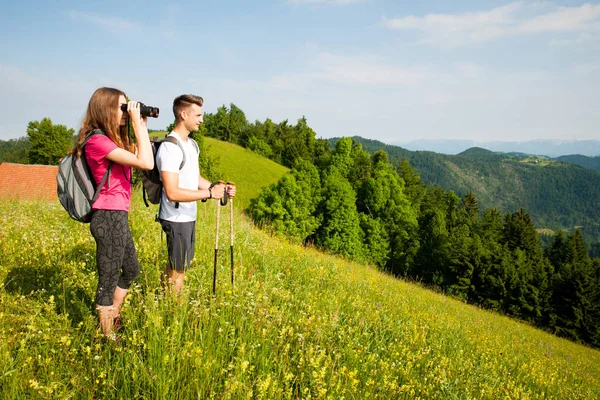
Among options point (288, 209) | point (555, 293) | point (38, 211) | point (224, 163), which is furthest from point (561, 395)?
point (224, 163)

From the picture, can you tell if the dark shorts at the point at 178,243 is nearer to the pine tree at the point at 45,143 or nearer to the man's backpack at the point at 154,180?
the man's backpack at the point at 154,180

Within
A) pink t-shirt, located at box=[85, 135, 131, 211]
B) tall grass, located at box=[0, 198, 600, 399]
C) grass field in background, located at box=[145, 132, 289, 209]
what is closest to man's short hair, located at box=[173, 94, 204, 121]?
pink t-shirt, located at box=[85, 135, 131, 211]

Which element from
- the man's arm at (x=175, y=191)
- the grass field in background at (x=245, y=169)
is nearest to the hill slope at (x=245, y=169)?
the grass field in background at (x=245, y=169)

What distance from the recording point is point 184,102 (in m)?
3.56

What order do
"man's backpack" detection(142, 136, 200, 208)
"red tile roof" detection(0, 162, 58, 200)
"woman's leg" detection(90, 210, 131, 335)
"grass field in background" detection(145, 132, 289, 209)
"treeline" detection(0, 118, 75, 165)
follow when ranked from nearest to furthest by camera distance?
"woman's leg" detection(90, 210, 131, 335), "man's backpack" detection(142, 136, 200, 208), "red tile roof" detection(0, 162, 58, 200), "grass field in background" detection(145, 132, 289, 209), "treeline" detection(0, 118, 75, 165)

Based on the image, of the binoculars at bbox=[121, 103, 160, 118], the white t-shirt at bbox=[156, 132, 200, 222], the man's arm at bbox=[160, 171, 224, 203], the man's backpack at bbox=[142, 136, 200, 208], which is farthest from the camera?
the man's backpack at bbox=[142, 136, 200, 208]

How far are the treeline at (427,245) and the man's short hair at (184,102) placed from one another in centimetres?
2909

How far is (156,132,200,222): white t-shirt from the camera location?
333 cm

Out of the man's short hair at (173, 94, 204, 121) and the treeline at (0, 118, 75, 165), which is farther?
the treeline at (0, 118, 75, 165)

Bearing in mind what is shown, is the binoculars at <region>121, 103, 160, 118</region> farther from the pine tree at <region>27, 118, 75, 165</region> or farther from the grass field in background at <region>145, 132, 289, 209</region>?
the pine tree at <region>27, 118, 75, 165</region>

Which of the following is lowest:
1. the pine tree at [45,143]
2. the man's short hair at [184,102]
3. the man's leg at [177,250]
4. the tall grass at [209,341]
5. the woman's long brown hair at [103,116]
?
the tall grass at [209,341]

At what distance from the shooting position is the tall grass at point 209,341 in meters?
2.51

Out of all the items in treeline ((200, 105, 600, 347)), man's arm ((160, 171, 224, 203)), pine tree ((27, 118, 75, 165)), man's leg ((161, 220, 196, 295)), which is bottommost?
treeline ((200, 105, 600, 347))

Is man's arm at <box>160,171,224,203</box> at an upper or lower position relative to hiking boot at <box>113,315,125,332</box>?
upper
